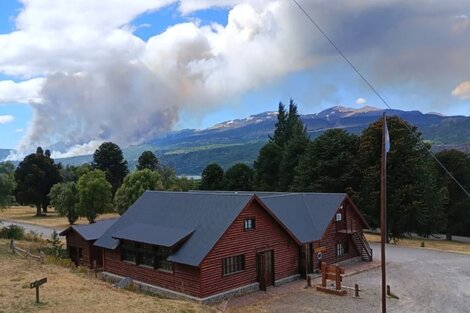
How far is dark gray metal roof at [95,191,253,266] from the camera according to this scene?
2530cm

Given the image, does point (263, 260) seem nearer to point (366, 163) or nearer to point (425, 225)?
point (366, 163)

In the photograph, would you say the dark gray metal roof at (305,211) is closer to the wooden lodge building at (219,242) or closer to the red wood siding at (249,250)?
the wooden lodge building at (219,242)

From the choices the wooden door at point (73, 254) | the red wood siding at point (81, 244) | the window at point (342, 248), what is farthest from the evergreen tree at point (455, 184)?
the wooden door at point (73, 254)

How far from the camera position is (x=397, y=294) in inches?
1025

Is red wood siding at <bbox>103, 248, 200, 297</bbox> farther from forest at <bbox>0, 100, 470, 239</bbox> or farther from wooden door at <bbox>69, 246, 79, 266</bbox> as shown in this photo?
forest at <bbox>0, 100, 470, 239</bbox>

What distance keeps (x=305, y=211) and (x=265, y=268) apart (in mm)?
7749

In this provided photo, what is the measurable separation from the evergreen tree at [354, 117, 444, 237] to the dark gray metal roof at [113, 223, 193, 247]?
91.6 ft

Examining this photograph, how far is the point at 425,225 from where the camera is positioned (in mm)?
52031

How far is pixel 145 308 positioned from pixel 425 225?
135ft

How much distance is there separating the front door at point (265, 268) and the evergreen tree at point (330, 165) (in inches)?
1069

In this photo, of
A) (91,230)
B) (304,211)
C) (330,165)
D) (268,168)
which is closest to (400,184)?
(330,165)

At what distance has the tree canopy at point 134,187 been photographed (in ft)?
198

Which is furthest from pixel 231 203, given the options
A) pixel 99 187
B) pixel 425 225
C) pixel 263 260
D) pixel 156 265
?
pixel 99 187

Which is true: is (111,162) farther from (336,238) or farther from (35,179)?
(336,238)
